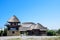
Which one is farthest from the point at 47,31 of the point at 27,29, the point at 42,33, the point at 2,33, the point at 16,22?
the point at 2,33

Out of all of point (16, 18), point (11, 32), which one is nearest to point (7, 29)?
point (11, 32)

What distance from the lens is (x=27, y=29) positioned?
5797 centimetres

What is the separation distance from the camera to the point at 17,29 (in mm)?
57656

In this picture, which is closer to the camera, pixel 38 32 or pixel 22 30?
pixel 38 32

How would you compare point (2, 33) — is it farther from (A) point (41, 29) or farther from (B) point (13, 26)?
(A) point (41, 29)

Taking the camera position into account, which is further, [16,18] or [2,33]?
[16,18]

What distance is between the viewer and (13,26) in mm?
56844

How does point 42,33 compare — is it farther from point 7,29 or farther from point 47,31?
point 7,29

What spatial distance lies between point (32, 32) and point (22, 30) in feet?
18.2

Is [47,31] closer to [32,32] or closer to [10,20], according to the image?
[32,32]

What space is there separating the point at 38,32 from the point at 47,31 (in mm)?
3415

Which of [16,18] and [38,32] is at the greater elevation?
[16,18]

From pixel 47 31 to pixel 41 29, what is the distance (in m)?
2.56

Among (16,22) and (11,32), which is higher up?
(16,22)
